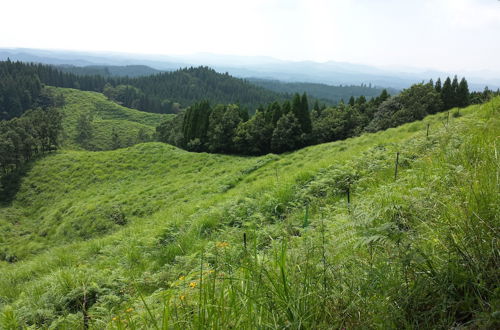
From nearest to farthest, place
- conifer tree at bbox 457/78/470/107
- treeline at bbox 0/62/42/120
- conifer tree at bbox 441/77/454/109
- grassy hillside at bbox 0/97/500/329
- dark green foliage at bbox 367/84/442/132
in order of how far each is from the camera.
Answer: grassy hillside at bbox 0/97/500/329 < dark green foliage at bbox 367/84/442/132 < conifer tree at bbox 457/78/470/107 < conifer tree at bbox 441/77/454/109 < treeline at bbox 0/62/42/120

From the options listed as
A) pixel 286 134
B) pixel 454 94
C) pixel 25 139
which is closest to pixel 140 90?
pixel 25 139

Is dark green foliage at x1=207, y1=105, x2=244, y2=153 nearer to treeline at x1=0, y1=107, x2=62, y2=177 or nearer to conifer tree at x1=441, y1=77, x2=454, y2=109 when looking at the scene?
conifer tree at x1=441, y1=77, x2=454, y2=109

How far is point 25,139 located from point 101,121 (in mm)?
46813

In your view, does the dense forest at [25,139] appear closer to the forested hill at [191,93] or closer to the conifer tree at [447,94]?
the conifer tree at [447,94]

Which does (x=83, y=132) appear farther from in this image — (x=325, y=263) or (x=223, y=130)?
(x=325, y=263)

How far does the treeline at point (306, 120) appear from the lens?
43.3 m

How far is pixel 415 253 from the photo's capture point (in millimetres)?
2039

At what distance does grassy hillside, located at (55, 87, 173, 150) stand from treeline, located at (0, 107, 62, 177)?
56.7 feet

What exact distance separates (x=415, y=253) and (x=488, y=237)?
53cm

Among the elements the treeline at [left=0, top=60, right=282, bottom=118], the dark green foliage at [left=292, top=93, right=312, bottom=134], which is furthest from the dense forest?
the treeline at [left=0, top=60, right=282, bottom=118]

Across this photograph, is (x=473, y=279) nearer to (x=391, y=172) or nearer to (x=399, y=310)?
(x=399, y=310)

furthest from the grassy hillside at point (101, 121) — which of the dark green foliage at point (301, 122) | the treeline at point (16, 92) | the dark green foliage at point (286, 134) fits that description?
the dark green foliage at point (286, 134)

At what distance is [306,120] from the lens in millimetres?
46406

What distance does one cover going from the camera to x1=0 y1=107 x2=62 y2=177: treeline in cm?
5166
